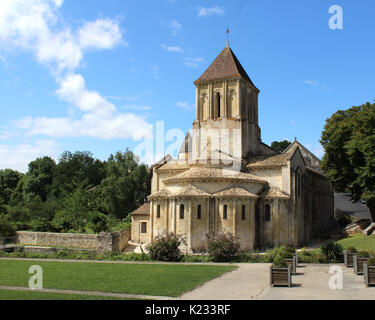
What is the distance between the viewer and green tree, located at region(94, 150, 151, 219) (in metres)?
52.5

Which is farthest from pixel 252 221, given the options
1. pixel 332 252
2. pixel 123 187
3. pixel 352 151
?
pixel 123 187

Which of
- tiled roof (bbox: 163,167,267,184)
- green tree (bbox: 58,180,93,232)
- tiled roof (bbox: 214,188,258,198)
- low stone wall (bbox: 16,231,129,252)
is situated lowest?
low stone wall (bbox: 16,231,129,252)

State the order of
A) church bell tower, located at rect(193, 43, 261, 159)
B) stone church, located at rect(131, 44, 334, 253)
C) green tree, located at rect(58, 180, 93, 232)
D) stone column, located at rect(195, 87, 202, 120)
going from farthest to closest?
green tree, located at rect(58, 180, 93, 232), stone column, located at rect(195, 87, 202, 120), church bell tower, located at rect(193, 43, 261, 159), stone church, located at rect(131, 44, 334, 253)

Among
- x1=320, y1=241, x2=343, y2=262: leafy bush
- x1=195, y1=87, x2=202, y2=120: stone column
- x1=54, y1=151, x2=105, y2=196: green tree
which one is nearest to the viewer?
x1=320, y1=241, x2=343, y2=262: leafy bush

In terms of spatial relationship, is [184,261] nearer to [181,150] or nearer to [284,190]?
[284,190]

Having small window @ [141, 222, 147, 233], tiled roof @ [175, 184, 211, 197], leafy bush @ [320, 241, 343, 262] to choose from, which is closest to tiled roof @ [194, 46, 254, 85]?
tiled roof @ [175, 184, 211, 197]

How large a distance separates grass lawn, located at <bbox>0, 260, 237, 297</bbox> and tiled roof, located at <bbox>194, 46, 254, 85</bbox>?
2439cm

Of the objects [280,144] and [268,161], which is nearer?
[268,161]

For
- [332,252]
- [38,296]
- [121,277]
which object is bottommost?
[121,277]

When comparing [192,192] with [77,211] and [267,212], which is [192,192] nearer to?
[267,212]

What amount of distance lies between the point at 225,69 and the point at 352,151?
52.6 ft

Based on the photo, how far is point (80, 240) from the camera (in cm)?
3541

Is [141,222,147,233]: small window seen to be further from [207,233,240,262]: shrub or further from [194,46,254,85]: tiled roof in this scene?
[194,46,254,85]: tiled roof

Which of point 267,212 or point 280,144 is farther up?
point 280,144
